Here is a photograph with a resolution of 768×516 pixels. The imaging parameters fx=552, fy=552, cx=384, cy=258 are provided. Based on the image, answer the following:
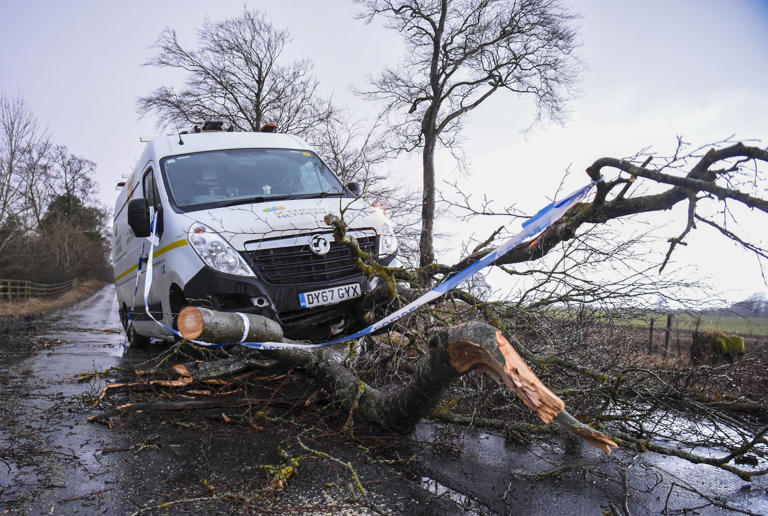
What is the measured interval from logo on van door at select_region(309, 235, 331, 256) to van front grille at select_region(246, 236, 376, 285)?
52 millimetres

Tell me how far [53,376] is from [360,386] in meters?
4.25

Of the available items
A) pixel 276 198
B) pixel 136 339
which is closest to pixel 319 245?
pixel 276 198

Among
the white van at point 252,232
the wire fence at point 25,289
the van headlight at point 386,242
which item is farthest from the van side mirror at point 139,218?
the wire fence at point 25,289

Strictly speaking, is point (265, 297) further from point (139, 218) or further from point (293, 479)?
point (293, 479)

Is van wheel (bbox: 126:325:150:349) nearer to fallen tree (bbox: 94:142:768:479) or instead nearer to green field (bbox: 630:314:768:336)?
fallen tree (bbox: 94:142:768:479)

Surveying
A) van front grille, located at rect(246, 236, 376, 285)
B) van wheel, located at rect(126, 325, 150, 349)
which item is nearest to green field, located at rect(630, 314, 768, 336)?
van front grille, located at rect(246, 236, 376, 285)

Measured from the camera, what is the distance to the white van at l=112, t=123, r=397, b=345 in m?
4.87

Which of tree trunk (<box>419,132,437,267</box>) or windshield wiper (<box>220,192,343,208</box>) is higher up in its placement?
tree trunk (<box>419,132,437,267</box>)

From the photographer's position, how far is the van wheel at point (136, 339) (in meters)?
8.72

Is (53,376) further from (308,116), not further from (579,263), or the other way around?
(308,116)

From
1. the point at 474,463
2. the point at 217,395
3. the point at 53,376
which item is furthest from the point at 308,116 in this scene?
the point at 474,463

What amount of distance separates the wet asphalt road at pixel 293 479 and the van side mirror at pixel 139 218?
1.71m

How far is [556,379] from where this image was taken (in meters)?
4.42

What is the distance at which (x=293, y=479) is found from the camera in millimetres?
3264
